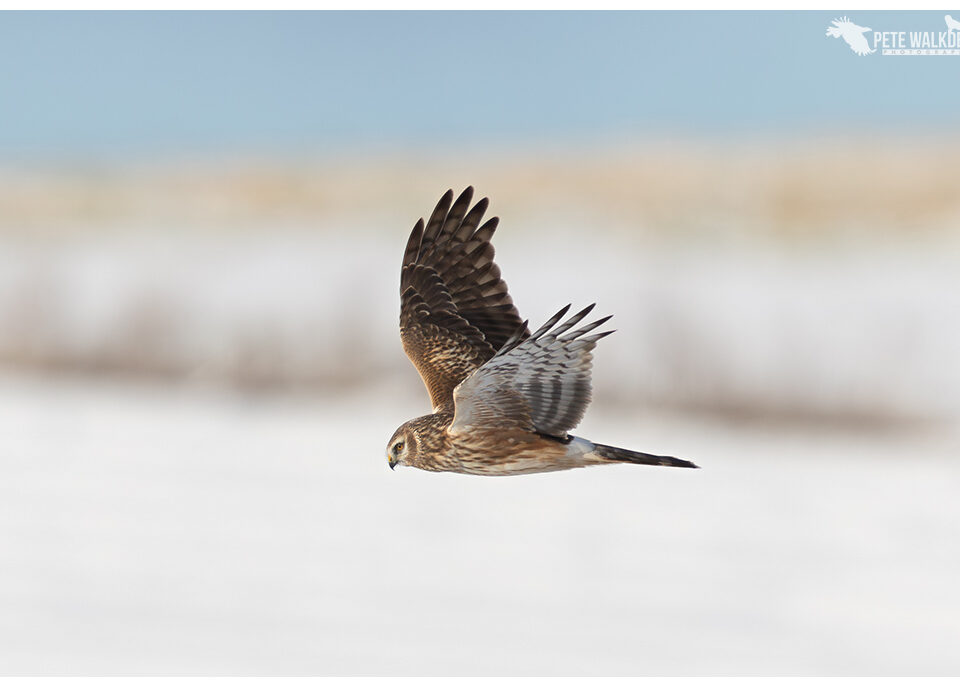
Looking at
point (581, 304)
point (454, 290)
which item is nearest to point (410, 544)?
point (581, 304)

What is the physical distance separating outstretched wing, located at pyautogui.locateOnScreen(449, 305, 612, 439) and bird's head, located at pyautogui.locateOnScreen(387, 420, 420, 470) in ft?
1.35

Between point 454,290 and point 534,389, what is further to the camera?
point 454,290

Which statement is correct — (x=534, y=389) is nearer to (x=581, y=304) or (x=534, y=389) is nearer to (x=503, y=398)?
(x=503, y=398)

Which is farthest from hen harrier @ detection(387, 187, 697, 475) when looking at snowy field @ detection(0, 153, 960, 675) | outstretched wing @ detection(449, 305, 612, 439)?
snowy field @ detection(0, 153, 960, 675)

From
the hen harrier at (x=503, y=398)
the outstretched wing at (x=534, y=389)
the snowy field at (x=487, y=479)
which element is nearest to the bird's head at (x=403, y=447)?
the hen harrier at (x=503, y=398)

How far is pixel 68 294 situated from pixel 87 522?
9373 millimetres

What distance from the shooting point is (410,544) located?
26359 mm

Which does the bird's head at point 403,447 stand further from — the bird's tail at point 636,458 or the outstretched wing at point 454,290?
the outstretched wing at point 454,290

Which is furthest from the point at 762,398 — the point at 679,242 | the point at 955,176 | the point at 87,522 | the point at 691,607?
the point at 87,522

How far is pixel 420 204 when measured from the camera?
27750 mm

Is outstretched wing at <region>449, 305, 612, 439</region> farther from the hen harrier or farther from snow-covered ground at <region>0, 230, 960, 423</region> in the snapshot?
snow-covered ground at <region>0, 230, 960, 423</region>

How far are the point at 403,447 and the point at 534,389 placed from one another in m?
0.74

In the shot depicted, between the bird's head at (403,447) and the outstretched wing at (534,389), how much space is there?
1.35 ft

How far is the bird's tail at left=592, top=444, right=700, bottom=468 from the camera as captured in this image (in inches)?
143
